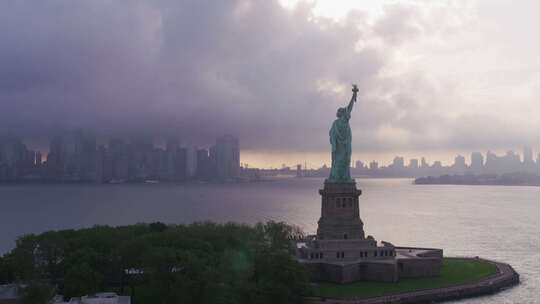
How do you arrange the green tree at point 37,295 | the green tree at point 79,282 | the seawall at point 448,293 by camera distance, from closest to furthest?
1. the green tree at point 37,295
2. the green tree at point 79,282
3. the seawall at point 448,293

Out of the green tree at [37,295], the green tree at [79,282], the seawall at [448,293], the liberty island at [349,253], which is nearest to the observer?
the green tree at [37,295]

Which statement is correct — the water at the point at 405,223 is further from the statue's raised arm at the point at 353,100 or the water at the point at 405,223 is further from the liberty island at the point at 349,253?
the statue's raised arm at the point at 353,100

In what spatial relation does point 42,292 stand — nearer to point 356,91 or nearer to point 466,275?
point 356,91

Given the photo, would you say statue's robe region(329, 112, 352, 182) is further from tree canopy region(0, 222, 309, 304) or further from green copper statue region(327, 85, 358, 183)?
tree canopy region(0, 222, 309, 304)

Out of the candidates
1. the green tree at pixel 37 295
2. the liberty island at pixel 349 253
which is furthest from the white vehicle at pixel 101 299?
the liberty island at pixel 349 253

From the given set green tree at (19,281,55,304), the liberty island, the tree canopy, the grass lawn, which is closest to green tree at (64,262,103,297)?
the tree canopy

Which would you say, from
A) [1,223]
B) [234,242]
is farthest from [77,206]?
[234,242]
